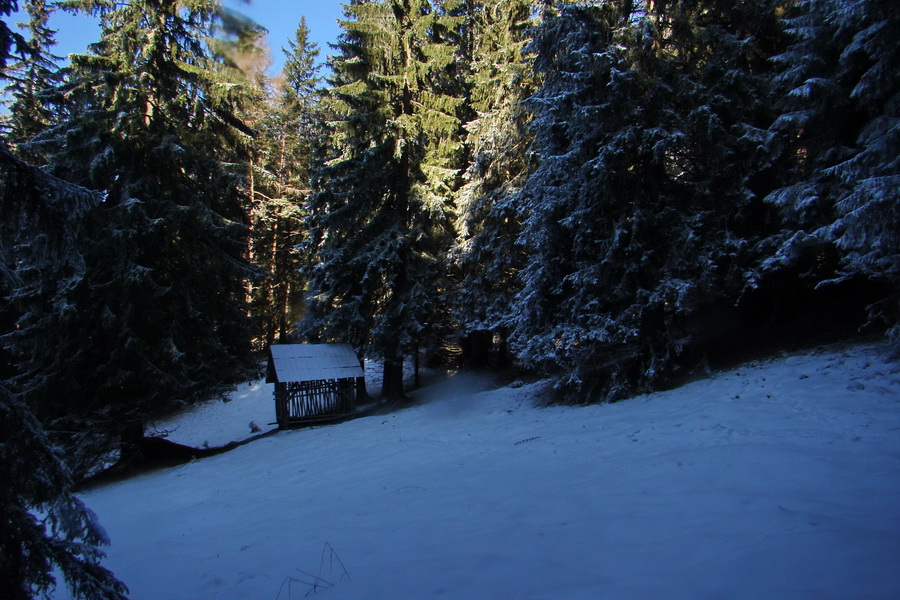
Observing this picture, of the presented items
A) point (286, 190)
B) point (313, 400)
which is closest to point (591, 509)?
point (313, 400)

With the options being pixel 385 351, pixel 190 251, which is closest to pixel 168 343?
pixel 190 251

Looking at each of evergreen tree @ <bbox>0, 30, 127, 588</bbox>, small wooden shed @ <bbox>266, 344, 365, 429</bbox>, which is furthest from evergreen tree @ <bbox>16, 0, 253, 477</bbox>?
evergreen tree @ <bbox>0, 30, 127, 588</bbox>

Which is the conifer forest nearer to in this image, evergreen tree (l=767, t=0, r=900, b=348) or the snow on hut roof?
evergreen tree (l=767, t=0, r=900, b=348)

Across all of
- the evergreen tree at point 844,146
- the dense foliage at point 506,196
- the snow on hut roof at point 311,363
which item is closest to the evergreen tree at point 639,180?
the dense foliage at point 506,196

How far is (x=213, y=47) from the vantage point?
102 inches

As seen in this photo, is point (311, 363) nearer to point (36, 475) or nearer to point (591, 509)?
point (591, 509)

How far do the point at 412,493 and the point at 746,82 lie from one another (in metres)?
10.2

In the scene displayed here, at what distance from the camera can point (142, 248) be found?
1284 centimetres

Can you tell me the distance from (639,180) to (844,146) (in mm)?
3401

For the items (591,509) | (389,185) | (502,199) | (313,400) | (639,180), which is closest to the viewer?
(591,509)

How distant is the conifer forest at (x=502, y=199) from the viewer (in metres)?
8.89

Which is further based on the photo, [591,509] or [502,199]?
[502,199]

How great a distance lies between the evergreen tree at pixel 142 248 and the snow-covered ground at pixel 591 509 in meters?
3.66

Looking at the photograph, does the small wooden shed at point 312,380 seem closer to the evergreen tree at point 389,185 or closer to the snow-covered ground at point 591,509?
the evergreen tree at point 389,185
